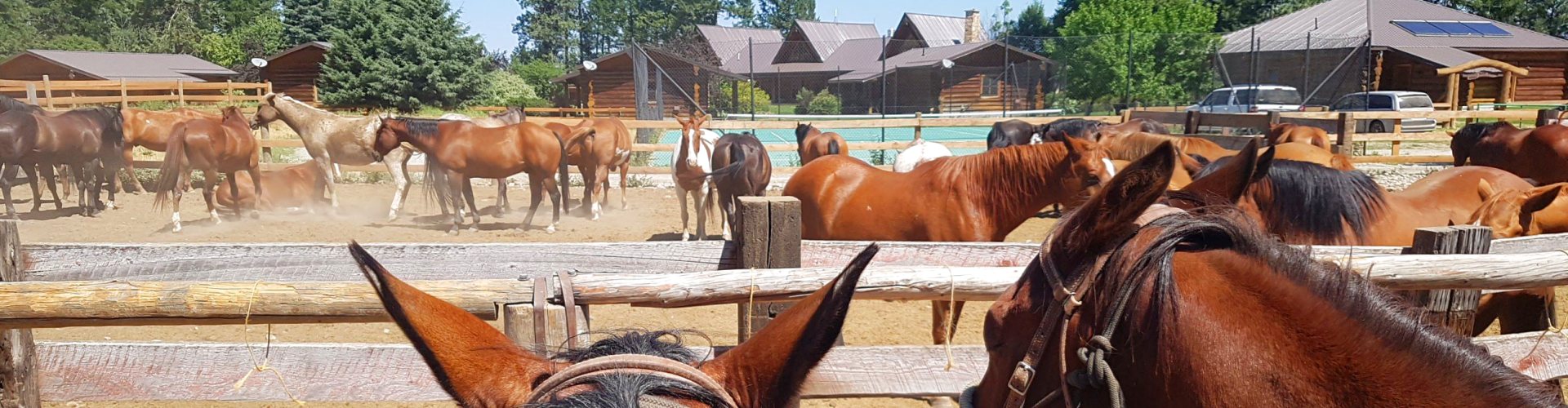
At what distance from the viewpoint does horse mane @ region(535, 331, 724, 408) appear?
3.72 feet

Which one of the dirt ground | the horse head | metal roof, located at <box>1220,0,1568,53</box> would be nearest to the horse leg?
the dirt ground

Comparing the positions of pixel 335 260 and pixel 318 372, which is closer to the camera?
pixel 318 372

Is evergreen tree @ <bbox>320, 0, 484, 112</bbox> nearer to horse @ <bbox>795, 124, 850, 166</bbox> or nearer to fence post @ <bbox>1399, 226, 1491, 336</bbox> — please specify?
horse @ <bbox>795, 124, 850, 166</bbox>

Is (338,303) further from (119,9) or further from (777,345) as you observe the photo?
(119,9)

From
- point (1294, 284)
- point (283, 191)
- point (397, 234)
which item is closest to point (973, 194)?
point (1294, 284)

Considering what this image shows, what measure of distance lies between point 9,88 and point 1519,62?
160 feet

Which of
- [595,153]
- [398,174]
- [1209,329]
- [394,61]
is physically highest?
[394,61]

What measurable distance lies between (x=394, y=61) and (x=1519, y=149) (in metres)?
36.1

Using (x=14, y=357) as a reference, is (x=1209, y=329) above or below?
above

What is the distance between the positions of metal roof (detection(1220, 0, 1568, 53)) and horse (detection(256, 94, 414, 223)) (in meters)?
24.7

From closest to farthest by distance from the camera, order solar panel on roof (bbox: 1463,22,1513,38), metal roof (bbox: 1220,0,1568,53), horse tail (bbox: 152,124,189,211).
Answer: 1. horse tail (bbox: 152,124,189,211)
2. metal roof (bbox: 1220,0,1568,53)
3. solar panel on roof (bbox: 1463,22,1513,38)

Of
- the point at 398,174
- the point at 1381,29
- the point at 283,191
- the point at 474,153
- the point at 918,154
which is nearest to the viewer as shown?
the point at 474,153

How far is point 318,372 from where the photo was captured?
271cm

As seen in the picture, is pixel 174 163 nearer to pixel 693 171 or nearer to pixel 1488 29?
pixel 693 171
